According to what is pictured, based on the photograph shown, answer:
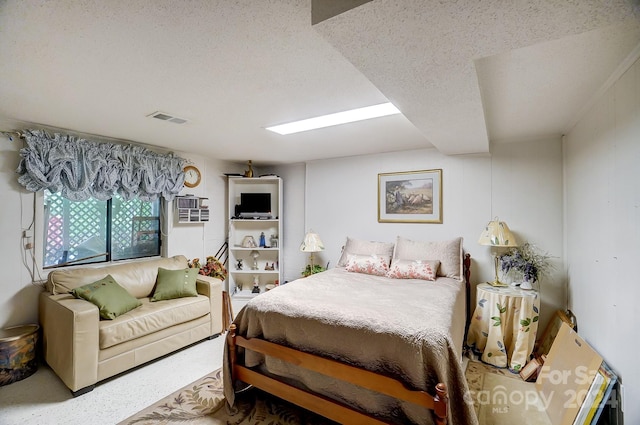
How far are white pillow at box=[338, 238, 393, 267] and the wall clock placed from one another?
7.93ft

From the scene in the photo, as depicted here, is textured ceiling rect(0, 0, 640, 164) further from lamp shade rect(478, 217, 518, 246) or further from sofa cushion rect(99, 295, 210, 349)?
sofa cushion rect(99, 295, 210, 349)

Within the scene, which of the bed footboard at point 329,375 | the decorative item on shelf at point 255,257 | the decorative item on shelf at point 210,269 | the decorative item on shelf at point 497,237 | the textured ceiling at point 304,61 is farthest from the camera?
the decorative item on shelf at point 255,257

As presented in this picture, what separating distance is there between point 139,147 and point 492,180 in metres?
4.24

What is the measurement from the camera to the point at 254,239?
478 centimetres

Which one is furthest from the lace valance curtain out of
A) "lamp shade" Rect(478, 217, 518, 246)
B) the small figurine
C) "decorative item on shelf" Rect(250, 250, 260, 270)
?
"lamp shade" Rect(478, 217, 518, 246)

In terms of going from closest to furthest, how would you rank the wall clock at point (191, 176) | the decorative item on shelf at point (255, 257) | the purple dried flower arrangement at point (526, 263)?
the purple dried flower arrangement at point (526, 263)
the wall clock at point (191, 176)
the decorative item on shelf at point (255, 257)

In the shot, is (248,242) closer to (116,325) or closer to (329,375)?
(116,325)

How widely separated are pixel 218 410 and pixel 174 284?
1.53 meters

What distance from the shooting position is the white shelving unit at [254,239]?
459cm

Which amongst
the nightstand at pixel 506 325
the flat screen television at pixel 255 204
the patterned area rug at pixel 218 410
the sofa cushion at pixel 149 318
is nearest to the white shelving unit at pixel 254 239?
the flat screen television at pixel 255 204

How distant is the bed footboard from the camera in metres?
1.47

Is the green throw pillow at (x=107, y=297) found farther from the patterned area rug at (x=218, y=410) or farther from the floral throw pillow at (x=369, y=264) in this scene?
the floral throw pillow at (x=369, y=264)

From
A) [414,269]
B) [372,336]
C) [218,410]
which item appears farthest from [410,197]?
[218,410]

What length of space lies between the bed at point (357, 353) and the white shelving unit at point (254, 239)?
2.12 m
